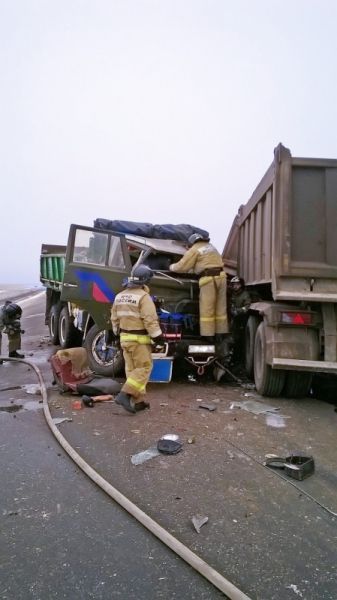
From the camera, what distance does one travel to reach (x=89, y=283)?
641 cm

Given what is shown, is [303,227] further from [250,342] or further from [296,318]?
[250,342]

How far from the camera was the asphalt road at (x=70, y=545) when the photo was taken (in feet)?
6.81

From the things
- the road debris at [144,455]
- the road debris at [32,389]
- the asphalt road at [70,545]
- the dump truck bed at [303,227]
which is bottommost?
the asphalt road at [70,545]

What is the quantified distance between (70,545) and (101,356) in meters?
4.20

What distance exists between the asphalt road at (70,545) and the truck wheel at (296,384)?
3036 mm

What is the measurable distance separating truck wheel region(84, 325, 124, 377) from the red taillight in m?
2.35

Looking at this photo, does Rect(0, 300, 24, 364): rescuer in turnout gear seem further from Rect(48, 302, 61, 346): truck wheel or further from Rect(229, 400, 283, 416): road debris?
Rect(229, 400, 283, 416): road debris

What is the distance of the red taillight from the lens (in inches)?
203

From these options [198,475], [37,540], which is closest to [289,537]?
[198,475]

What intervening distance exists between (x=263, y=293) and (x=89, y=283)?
2396 mm

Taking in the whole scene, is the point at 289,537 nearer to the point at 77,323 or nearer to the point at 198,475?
the point at 198,475

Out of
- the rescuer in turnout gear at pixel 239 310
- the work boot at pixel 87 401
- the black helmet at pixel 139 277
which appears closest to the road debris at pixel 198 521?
the work boot at pixel 87 401

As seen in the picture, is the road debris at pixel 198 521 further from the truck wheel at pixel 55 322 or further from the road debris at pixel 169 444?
the truck wheel at pixel 55 322

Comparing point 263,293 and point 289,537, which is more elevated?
point 263,293
